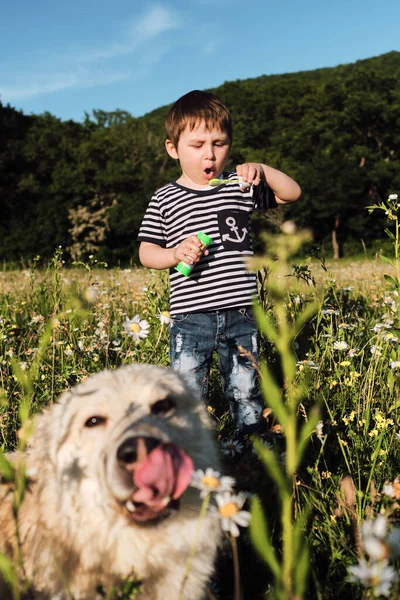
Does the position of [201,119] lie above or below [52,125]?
below

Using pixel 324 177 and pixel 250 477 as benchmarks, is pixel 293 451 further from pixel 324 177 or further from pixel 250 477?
pixel 324 177

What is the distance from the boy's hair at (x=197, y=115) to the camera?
10.4ft

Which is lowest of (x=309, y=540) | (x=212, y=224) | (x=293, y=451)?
(x=309, y=540)

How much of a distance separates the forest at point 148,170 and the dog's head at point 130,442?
33439 mm

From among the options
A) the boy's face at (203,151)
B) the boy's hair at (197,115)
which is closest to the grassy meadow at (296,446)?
the boy's face at (203,151)

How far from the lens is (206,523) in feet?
5.62

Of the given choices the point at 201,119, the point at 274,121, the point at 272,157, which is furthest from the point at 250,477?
the point at 274,121

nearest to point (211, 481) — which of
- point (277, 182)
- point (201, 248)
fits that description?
point (201, 248)

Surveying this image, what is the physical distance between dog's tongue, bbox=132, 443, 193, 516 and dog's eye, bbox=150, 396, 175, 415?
0.44m

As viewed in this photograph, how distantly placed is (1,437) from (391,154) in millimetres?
44883

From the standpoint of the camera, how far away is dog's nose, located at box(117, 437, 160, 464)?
4.56ft

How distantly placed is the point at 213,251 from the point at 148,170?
40.0 meters

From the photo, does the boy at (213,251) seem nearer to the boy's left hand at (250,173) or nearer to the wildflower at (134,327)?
the boy's left hand at (250,173)

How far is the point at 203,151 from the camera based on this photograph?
315 centimetres
